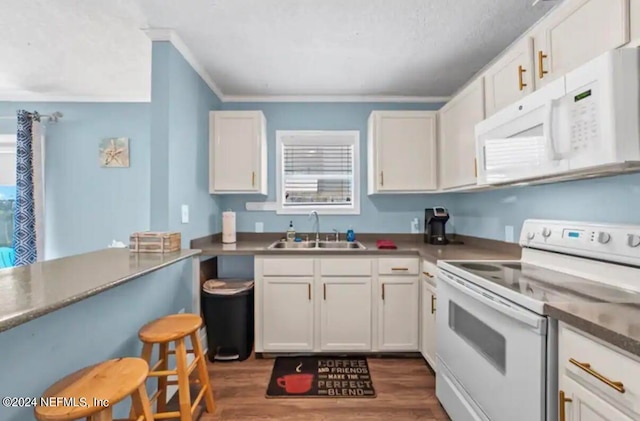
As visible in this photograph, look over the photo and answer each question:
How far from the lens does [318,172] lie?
326 cm

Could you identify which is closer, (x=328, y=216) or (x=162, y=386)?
(x=162, y=386)

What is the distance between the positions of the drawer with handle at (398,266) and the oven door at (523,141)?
844 mm

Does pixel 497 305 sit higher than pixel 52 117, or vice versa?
pixel 52 117

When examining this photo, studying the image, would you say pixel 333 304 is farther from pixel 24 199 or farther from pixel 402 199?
pixel 24 199

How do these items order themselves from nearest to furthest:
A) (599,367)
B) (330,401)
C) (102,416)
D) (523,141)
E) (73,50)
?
(599,367), (102,416), (523,141), (330,401), (73,50)

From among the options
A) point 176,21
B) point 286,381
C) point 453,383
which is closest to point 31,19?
point 176,21

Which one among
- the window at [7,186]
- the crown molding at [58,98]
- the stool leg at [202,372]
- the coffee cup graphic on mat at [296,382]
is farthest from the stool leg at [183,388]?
the window at [7,186]

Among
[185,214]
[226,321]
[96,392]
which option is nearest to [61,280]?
[96,392]

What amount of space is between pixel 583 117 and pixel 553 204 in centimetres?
85

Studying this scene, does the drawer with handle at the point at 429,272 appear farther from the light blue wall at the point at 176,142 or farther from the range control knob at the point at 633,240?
the light blue wall at the point at 176,142

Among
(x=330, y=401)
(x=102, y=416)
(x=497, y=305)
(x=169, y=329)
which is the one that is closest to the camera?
(x=102, y=416)

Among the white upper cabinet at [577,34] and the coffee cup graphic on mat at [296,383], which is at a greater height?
the white upper cabinet at [577,34]

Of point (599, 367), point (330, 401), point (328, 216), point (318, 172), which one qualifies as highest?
point (318, 172)

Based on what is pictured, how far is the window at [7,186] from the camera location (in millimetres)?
3205
